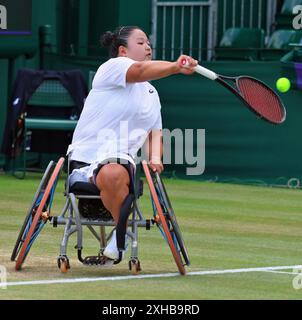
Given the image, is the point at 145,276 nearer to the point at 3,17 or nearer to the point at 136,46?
the point at 136,46

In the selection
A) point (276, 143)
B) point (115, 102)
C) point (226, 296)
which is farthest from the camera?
point (276, 143)

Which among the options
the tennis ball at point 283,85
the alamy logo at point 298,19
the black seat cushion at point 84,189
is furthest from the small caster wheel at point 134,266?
the alamy logo at point 298,19

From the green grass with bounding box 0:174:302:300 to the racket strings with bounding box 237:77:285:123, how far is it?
3.43 ft

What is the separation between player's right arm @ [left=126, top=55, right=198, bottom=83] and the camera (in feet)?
24.6

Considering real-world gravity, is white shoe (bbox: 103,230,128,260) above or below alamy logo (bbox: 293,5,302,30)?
below

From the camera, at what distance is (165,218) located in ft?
26.0

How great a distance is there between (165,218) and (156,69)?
96 centimetres

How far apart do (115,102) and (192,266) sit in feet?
4.27

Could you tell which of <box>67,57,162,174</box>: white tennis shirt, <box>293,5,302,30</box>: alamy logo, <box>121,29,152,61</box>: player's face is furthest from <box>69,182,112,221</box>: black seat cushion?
<box>293,5,302,30</box>: alamy logo

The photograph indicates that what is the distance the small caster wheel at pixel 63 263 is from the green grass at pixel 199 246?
54 mm

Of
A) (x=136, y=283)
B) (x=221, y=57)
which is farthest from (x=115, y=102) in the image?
(x=221, y=57)

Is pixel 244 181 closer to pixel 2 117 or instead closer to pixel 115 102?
pixel 2 117

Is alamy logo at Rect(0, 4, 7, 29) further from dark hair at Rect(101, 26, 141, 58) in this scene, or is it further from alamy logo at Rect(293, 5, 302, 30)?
dark hair at Rect(101, 26, 141, 58)

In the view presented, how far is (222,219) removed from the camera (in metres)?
11.8
